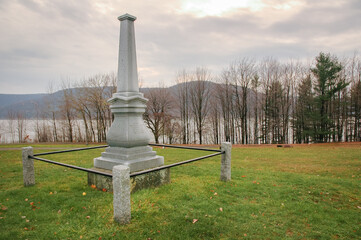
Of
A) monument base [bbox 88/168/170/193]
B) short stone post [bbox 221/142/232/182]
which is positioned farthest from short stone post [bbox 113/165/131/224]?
short stone post [bbox 221/142/232/182]

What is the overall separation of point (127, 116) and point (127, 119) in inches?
3.0

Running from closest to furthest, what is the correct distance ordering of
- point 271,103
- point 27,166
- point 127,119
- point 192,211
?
point 192,211, point 127,119, point 27,166, point 271,103

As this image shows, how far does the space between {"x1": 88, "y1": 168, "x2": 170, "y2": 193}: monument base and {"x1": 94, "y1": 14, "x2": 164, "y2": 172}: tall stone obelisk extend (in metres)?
0.27

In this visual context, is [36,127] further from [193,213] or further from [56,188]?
[193,213]

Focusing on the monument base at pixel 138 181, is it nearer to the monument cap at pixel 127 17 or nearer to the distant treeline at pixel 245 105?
the monument cap at pixel 127 17

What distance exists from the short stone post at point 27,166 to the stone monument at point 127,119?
1552 mm

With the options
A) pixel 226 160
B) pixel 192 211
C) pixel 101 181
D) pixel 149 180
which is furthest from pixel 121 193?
pixel 226 160

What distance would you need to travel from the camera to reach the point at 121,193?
10.1ft

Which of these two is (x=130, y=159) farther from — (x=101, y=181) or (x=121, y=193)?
(x=121, y=193)

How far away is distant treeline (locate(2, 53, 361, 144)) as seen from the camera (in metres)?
27.8

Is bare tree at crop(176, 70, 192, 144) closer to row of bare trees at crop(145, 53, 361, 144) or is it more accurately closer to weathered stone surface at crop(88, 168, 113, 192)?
row of bare trees at crop(145, 53, 361, 144)

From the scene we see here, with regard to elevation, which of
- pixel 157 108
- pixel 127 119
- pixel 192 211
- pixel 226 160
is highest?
pixel 157 108

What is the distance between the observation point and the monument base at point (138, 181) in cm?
431

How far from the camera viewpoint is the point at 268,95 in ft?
103
